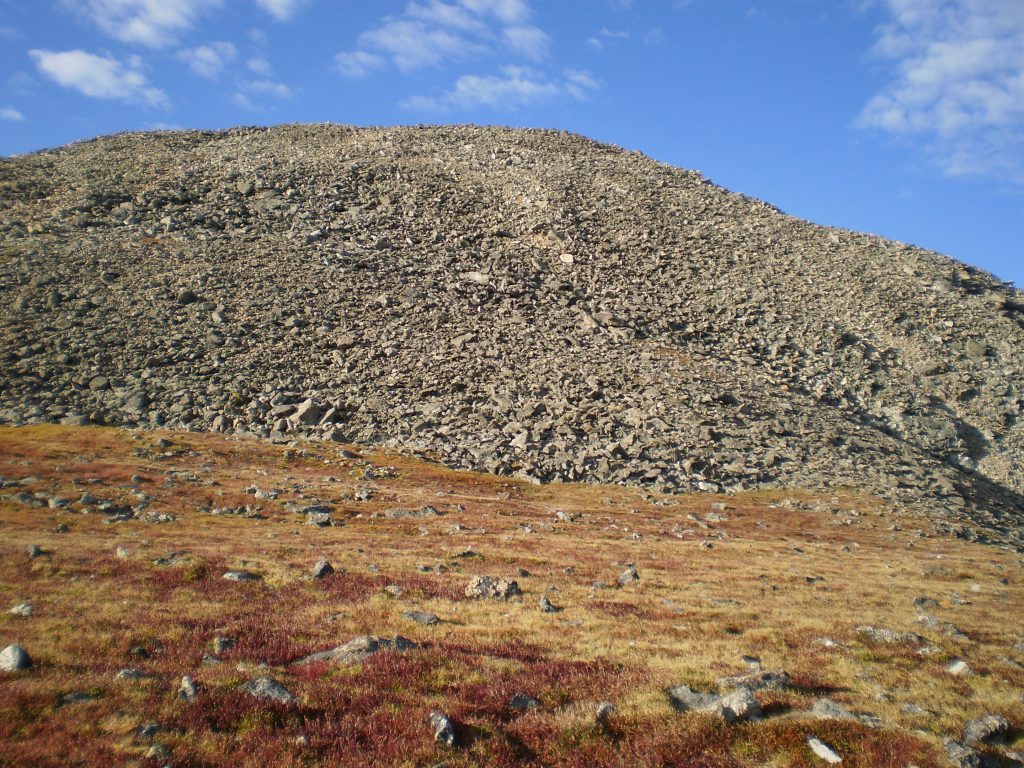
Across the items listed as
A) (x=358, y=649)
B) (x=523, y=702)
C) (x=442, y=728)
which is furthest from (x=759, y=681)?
(x=358, y=649)

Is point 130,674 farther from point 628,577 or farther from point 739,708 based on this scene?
point 628,577

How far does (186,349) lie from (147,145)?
4752 cm

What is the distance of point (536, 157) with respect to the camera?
90750 mm

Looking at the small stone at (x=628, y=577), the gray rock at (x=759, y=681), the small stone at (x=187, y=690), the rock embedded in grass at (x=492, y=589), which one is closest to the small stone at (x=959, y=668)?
the gray rock at (x=759, y=681)

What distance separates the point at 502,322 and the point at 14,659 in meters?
48.5

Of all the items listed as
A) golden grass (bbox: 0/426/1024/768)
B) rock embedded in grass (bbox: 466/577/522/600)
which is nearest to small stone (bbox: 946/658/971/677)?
golden grass (bbox: 0/426/1024/768)

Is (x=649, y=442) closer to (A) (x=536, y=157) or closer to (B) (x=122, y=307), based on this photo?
(B) (x=122, y=307)

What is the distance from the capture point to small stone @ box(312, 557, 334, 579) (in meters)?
21.6

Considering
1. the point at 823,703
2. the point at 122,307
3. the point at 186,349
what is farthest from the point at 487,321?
the point at 823,703

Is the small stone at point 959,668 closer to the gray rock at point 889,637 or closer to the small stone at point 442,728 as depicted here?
the gray rock at point 889,637

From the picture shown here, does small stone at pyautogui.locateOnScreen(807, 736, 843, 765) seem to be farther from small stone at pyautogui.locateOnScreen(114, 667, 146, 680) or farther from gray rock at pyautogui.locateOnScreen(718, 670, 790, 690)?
small stone at pyautogui.locateOnScreen(114, 667, 146, 680)

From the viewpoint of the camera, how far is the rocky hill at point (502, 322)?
152 ft

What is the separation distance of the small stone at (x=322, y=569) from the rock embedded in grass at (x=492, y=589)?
15.5 feet

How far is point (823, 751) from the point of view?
35.7ft
